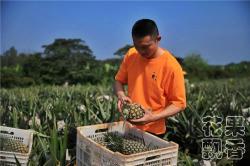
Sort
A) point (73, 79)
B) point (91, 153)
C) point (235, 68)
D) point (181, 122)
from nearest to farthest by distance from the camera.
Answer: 1. point (91, 153)
2. point (181, 122)
3. point (73, 79)
4. point (235, 68)

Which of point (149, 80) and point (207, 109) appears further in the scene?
point (207, 109)

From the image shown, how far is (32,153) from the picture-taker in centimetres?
Answer: 321

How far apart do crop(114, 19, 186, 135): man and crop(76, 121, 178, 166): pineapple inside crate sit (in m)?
0.14

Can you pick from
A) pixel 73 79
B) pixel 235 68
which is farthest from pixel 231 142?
pixel 235 68

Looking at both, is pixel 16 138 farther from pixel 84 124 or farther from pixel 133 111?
pixel 133 111

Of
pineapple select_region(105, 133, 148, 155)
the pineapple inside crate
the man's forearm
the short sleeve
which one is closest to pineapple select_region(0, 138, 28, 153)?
the pineapple inside crate

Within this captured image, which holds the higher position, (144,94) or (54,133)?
(144,94)

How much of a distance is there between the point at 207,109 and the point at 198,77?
22102mm

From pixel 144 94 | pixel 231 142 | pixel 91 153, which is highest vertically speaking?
pixel 144 94

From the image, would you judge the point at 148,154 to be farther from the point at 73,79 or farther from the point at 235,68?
the point at 235,68

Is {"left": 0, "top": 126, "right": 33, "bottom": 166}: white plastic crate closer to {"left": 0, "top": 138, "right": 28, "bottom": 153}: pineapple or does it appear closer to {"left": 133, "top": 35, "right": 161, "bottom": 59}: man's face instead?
{"left": 0, "top": 138, "right": 28, "bottom": 153}: pineapple

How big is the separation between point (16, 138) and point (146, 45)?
1.48 meters

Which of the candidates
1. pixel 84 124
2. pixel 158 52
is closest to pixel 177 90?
pixel 158 52

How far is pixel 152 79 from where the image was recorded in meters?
3.10
